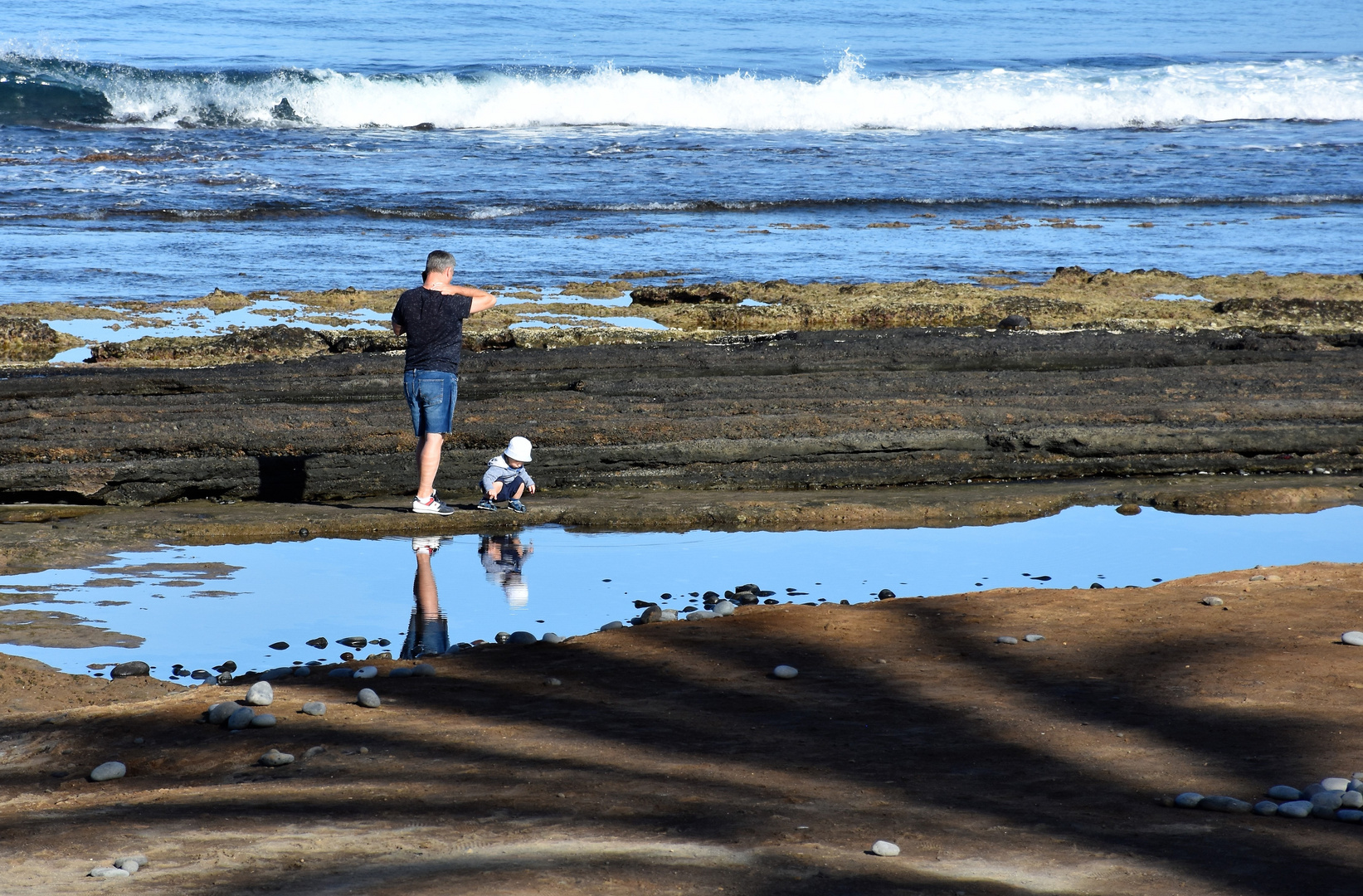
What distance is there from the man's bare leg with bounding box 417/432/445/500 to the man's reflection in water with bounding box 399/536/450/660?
77cm

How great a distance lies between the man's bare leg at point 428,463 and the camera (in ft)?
29.5

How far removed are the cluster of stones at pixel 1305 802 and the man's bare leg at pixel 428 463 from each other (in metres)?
5.76

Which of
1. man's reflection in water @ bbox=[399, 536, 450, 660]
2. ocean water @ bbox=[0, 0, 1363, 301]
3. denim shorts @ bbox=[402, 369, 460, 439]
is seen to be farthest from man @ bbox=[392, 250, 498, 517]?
ocean water @ bbox=[0, 0, 1363, 301]

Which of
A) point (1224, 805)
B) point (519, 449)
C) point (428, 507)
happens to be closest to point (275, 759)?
point (1224, 805)

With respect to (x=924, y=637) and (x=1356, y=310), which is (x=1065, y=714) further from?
(x=1356, y=310)

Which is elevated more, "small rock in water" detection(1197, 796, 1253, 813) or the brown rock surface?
the brown rock surface

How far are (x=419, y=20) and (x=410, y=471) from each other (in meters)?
46.1

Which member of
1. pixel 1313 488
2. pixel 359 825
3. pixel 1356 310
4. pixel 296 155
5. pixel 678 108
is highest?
pixel 678 108

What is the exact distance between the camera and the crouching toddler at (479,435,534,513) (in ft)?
29.9

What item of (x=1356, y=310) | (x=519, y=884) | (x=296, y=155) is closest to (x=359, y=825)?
(x=519, y=884)

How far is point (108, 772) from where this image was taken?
4.81 m

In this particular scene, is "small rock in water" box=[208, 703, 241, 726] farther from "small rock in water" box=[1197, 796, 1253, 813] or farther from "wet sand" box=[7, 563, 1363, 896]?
"small rock in water" box=[1197, 796, 1253, 813]

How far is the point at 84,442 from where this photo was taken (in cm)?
952

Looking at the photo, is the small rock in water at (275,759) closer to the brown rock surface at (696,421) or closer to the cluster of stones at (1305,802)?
the cluster of stones at (1305,802)
